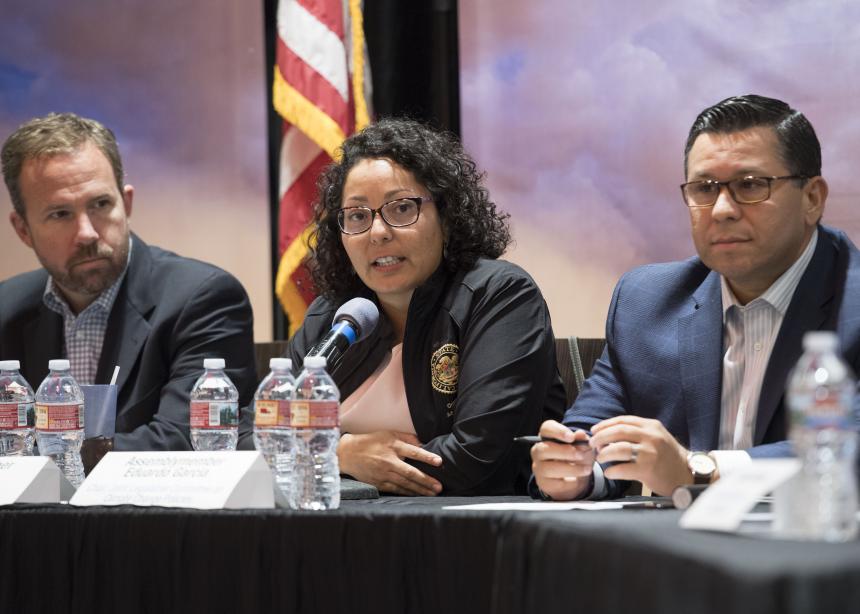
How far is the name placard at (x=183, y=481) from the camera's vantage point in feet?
6.23

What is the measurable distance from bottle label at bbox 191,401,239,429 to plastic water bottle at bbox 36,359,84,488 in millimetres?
254

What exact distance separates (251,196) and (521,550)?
349 cm

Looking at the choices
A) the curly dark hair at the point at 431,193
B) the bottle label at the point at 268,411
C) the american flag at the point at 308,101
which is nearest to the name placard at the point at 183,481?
the bottle label at the point at 268,411

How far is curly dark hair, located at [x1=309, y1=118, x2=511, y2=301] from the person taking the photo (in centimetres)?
303

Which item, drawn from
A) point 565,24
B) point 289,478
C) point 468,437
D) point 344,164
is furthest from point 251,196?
point 289,478

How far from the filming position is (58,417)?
2299mm

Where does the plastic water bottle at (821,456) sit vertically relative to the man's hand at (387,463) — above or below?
above

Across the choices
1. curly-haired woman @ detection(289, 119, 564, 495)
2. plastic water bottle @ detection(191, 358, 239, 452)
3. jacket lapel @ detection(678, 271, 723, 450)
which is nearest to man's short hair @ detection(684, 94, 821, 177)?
jacket lapel @ detection(678, 271, 723, 450)

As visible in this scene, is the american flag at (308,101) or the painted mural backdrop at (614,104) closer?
the painted mural backdrop at (614,104)

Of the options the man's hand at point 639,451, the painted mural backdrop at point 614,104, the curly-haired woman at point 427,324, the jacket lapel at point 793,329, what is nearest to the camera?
the man's hand at point 639,451

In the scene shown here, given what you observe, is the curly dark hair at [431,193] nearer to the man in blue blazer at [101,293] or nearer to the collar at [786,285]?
the man in blue blazer at [101,293]

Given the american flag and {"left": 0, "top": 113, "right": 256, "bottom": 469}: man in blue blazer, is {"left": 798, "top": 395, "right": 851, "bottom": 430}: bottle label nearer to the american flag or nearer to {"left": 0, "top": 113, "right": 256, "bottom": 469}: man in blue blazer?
{"left": 0, "top": 113, "right": 256, "bottom": 469}: man in blue blazer

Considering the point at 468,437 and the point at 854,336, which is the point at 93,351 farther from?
the point at 854,336

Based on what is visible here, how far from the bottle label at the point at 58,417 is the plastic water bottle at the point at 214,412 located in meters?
0.24
